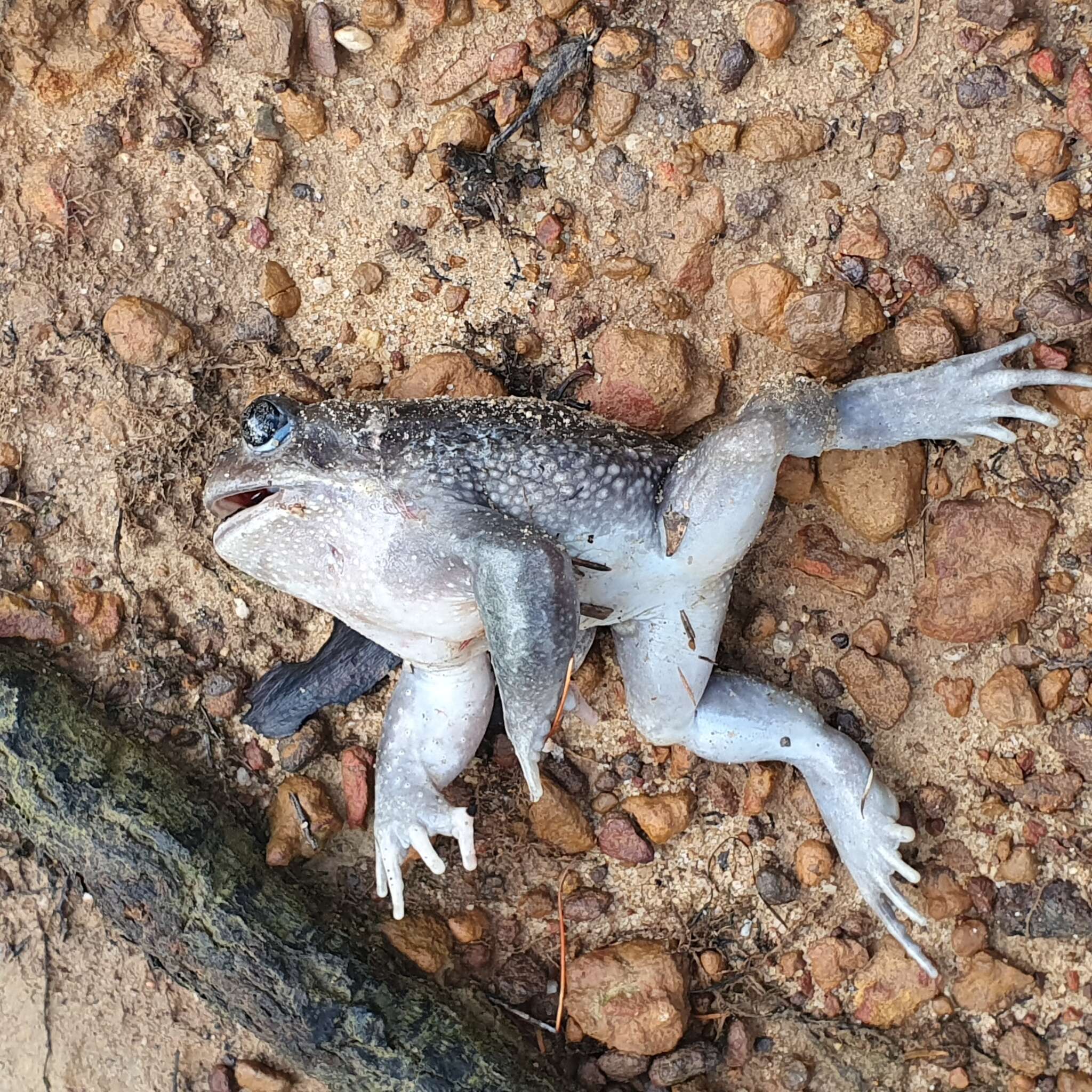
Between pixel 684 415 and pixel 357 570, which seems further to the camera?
pixel 684 415

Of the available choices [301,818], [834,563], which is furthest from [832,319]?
[301,818]

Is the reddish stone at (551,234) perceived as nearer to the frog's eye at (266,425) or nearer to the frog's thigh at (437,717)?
the frog's eye at (266,425)

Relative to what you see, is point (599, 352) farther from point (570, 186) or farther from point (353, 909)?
point (353, 909)

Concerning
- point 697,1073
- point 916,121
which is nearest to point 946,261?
point 916,121

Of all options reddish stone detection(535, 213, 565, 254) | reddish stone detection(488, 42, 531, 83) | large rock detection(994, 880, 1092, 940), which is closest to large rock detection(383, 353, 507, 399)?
reddish stone detection(535, 213, 565, 254)

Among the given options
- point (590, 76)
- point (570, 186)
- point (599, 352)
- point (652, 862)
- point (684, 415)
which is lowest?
point (652, 862)

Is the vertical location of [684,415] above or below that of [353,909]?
above

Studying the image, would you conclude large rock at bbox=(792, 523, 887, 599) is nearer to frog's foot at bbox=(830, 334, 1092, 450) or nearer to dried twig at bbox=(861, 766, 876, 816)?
frog's foot at bbox=(830, 334, 1092, 450)
